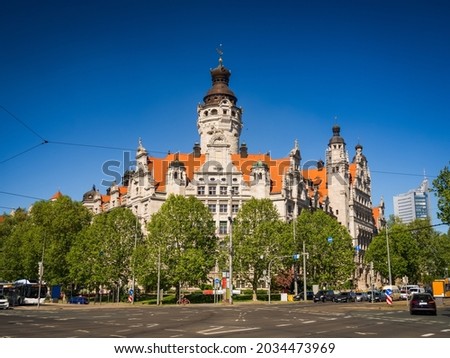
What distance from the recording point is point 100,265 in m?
70.5

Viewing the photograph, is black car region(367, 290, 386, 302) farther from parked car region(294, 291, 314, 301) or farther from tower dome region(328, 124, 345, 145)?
tower dome region(328, 124, 345, 145)

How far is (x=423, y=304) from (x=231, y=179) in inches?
2099

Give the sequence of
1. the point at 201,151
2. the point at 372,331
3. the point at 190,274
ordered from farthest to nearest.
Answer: the point at 201,151 < the point at 190,274 < the point at 372,331

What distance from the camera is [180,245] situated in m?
67.4

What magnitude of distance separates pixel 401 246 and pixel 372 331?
78.7 meters

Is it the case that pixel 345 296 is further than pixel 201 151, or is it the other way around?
pixel 201 151

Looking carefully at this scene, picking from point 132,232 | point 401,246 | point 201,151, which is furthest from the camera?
point 201,151

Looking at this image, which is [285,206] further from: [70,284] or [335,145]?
[70,284]

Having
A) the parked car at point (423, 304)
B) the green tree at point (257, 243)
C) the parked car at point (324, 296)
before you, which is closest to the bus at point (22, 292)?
the green tree at point (257, 243)

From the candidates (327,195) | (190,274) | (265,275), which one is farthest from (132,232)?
(327,195)

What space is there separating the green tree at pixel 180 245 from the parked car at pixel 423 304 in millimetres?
33335

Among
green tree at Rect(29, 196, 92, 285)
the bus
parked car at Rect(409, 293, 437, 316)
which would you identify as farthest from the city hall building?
parked car at Rect(409, 293, 437, 316)

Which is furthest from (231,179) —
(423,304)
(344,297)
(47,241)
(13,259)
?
(423,304)

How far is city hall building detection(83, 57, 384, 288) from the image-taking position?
278 feet
